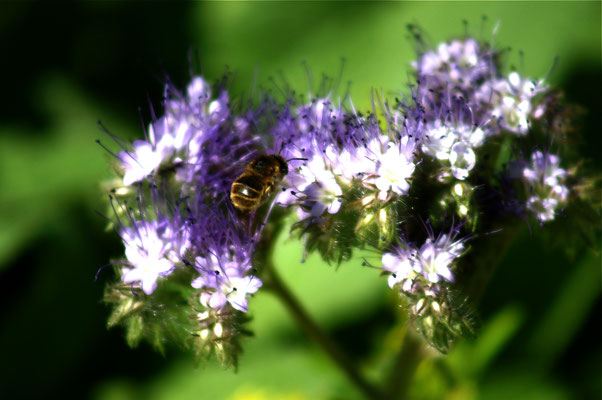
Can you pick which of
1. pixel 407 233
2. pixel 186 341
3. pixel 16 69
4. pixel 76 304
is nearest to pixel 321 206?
pixel 407 233

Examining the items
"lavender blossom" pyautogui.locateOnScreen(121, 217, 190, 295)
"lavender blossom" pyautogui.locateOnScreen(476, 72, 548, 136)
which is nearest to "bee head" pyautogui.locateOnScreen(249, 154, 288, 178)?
"lavender blossom" pyautogui.locateOnScreen(121, 217, 190, 295)

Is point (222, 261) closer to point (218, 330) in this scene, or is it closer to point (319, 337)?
point (218, 330)

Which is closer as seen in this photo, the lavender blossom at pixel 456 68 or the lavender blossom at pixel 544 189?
the lavender blossom at pixel 544 189

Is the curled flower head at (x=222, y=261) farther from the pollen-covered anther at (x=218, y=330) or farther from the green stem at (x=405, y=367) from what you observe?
the green stem at (x=405, y=367)

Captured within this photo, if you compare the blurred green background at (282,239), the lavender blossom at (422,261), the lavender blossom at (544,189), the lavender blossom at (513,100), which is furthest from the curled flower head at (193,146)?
the lavender blossom at (544,189)

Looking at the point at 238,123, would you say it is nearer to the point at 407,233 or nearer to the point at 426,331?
the point at 407,233

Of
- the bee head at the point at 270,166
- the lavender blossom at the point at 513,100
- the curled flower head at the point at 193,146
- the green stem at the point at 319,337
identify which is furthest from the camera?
the green stem at the point at 319,337

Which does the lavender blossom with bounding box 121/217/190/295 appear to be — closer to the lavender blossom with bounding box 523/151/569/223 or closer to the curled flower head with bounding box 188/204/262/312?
the curled flower head with bounding box 188/204/262/312
